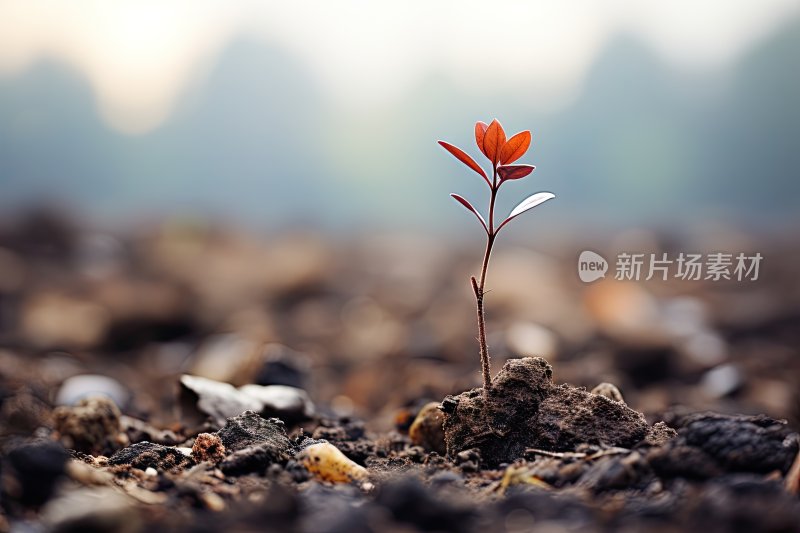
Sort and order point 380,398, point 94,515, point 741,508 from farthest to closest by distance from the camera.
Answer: point 380,398 → point 94,515 → point 741,508

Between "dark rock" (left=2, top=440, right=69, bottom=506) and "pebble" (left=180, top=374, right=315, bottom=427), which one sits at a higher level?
"pebble" (left=180, top=374, right=315, bottom=427)

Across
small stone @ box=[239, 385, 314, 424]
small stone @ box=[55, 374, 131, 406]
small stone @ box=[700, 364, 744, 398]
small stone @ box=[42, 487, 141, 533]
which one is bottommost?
small stone @ box=[42, 487, 141, 533]

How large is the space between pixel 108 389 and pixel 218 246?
1131 cm

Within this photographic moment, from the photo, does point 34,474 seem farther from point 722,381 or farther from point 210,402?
point 722,381

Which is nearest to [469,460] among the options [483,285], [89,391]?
[483,285]

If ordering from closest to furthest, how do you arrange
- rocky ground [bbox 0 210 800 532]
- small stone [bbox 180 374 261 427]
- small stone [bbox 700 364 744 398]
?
1. rocky ground [bbox 0 210 800 532]
2. small stone [bbox 180 374 261 427]
3. small stone [bbox 700 364 744 398]

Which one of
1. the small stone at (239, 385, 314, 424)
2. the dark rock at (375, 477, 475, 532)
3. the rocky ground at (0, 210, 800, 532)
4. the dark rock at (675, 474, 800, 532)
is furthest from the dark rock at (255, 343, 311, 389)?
the dark rock at (675, 474, 800, 532)

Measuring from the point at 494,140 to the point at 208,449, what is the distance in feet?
4.39

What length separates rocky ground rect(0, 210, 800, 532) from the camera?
1.65m

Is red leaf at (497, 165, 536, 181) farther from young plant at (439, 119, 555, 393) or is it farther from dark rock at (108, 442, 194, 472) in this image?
dark rock at (108, 442, 194, 472)

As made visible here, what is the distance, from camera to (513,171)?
2.18 meters

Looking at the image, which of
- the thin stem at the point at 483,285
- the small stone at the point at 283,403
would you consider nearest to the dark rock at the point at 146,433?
the small stone at the point at 283,403

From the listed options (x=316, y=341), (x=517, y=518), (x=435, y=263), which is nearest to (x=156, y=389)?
(x=316, y=341)

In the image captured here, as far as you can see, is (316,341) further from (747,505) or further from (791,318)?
(747,505)
